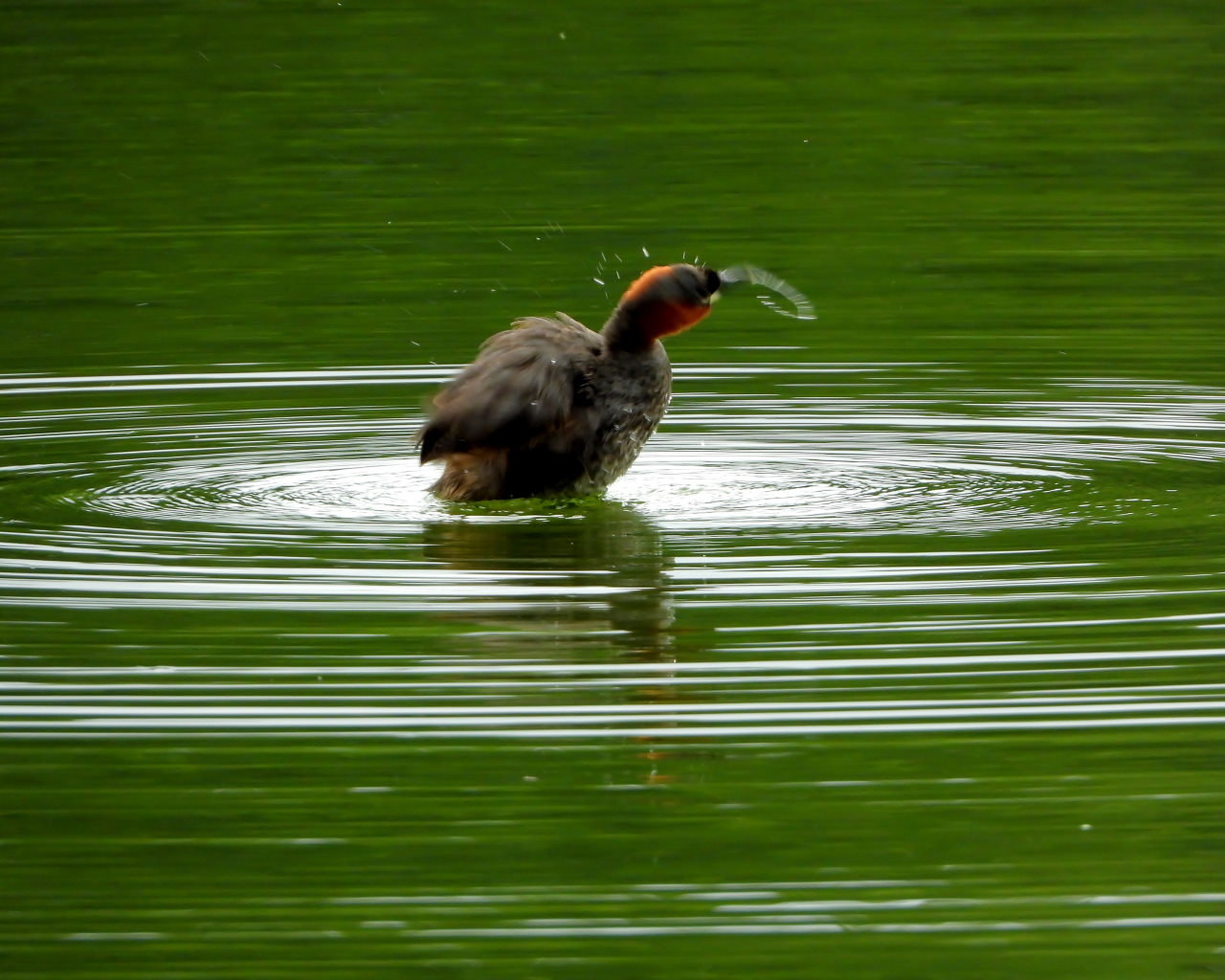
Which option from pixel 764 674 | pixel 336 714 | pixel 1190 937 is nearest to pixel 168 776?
pixel 336 714

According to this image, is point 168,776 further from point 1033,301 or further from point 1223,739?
point 1033,301

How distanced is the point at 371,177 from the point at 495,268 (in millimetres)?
3106

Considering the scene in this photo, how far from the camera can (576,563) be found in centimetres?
851

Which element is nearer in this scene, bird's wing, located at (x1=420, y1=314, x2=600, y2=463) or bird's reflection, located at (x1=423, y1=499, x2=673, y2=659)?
bird's reflection, located at (x1=423, y1=499, x2=673, y2=659)

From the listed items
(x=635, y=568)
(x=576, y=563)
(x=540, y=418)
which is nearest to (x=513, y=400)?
(x=540, y=418)

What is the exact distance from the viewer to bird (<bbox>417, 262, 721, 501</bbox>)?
369 inches

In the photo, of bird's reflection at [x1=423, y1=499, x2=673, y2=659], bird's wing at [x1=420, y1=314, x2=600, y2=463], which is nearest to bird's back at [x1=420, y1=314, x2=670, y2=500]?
bird's wing at [x1=420, y1=314, x2=600, y2=463]

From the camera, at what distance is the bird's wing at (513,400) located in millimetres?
9359

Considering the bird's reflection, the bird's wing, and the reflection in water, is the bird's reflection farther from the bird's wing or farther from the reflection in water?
the bird's wing

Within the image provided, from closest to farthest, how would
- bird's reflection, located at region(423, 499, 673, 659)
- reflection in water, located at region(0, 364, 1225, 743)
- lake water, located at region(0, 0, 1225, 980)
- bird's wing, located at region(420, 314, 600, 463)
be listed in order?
lake water, located at region(0, 0, 1225, 980), reflection in water, located at region(0, 364, 1225, 743), bird's reflection, located at region(423, 499, 673, 659), bird's wing, located at region(420, 314, 600, 463)

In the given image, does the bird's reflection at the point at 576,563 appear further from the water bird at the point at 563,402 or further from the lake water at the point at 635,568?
the water bird at the point at 563,402

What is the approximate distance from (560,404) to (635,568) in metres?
1.24

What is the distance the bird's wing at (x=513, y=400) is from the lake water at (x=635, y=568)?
0.28 metres

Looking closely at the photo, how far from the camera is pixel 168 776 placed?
20.6ft
